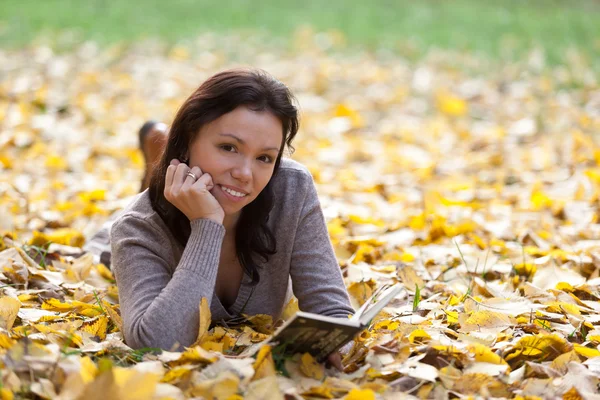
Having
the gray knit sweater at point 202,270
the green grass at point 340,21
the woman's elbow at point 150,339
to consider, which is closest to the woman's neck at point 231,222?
the gray knit sweater at point 202,270

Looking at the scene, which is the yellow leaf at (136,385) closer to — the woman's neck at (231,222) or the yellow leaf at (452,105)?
the woman's neck at (231,222)

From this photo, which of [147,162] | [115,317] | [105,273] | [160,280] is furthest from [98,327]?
[147,162]

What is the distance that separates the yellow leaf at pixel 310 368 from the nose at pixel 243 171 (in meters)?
0.52

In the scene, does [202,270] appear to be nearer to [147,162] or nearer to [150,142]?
[150,142]

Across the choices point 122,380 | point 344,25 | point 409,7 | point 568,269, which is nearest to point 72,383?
point 122,380

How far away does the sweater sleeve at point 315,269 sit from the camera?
2.50 m

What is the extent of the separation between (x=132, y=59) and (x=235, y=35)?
1965 mm

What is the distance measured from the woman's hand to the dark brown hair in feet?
0.38

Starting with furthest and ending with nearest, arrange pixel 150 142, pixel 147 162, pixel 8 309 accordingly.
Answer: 1. pixel 147 162
2. pixel 150 142
3. pixel 8 309

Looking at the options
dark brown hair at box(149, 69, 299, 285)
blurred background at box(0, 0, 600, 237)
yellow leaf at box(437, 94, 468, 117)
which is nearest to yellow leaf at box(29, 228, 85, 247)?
blurred background at box(0, 0, 600, 237)

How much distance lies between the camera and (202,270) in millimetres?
2285

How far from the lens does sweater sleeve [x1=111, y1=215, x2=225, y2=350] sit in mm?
2207

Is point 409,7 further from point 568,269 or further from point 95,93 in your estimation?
point 568,269

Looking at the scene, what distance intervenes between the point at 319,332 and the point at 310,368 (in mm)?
144
